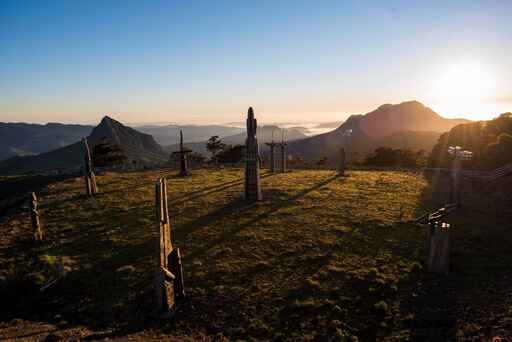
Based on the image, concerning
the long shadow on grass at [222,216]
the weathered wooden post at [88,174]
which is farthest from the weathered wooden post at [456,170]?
the weathered wooden post at [88,174]

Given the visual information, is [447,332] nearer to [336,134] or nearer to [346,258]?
[346,258]

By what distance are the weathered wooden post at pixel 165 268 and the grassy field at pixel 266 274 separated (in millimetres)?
493

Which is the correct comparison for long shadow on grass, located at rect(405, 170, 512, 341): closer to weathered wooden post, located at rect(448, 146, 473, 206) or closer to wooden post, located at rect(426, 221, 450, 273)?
wooden post, located at rect(426, 221, 450, 273)

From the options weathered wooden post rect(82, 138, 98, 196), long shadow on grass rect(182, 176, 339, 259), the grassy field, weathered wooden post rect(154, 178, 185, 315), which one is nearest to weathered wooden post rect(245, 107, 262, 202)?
long shadow on grass rect(182, 176, 339, 259)

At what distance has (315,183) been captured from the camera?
27.0 metres

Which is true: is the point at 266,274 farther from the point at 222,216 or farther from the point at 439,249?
the point at 222,216

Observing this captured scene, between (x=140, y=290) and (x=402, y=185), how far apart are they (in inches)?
865

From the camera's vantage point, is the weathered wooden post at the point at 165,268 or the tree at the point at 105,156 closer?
the weathered wooden post at the point at 165,268

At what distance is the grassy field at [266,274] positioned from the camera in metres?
8.80

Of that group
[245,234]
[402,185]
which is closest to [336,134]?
[402,185]

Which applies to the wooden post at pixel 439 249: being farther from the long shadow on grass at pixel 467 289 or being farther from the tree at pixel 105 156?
the tree at pixel 105 156

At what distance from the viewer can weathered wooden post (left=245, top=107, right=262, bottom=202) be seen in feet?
66.6

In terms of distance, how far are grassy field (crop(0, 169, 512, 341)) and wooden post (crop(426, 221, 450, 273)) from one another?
1.13 ft

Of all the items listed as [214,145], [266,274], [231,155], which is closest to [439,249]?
[266,274]
